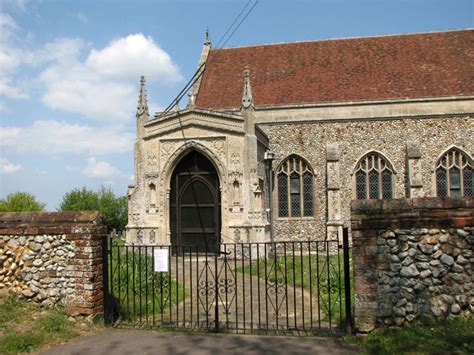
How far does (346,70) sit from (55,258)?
19068mm

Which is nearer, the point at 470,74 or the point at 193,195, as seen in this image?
the point at 193,195

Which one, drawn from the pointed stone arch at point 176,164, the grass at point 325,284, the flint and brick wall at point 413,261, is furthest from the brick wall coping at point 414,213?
the pointed stone arch at point 176,164

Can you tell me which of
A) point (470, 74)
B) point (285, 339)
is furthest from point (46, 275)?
point (470, 74)

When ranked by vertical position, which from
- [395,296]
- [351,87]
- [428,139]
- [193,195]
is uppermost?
[351,87]

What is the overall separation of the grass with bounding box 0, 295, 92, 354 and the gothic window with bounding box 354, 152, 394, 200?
614 inches

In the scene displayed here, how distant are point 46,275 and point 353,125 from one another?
1607 centimetres

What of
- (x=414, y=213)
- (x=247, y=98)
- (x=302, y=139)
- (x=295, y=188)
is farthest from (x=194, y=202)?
(x=414, y=213)

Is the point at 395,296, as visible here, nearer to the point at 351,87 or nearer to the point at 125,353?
the point at 125,353

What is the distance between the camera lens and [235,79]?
966 inches

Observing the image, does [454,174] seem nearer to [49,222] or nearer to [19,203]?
[49,222]

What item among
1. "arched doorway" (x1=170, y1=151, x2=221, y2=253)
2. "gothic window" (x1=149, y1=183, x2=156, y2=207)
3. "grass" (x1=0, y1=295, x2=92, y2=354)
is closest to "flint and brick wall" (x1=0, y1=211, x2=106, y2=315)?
"grass" (x1=0, y1=295, x2=92, y2=354)

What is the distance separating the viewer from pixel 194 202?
1838 centimetres

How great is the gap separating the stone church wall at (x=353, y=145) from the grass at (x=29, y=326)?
13.9 meters

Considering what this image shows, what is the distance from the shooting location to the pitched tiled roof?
22.3 meters
